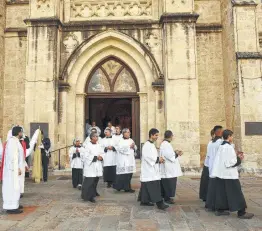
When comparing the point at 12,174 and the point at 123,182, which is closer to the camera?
the point at 12,174

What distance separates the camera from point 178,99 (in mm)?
11273

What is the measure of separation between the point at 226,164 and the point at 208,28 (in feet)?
28.9

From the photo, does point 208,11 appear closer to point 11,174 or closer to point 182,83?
point 182,83

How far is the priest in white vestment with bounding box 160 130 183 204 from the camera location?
704 cm

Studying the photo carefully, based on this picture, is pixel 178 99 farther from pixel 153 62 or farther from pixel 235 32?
pixel 235 32

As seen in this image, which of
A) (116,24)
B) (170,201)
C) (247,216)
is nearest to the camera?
(247,216)

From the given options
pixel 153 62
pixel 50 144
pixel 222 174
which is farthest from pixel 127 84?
pixel 222 174

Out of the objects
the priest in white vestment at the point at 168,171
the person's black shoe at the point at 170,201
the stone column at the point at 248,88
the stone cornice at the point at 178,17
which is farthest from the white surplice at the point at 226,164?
the stone cornice at the point at 178,17

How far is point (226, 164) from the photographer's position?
5.75 m

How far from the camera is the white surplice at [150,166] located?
6.66 metres

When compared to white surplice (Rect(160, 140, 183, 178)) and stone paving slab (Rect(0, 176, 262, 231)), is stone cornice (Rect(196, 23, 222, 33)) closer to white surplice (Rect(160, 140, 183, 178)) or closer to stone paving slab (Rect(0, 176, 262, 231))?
stone paving slab (Rect(0, 176, 262, 231))

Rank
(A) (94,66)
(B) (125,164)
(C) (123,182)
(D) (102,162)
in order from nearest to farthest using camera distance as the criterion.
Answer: (D) (102,162) → (C) (123,182) → (B) (125,164) → (A) (94,66)

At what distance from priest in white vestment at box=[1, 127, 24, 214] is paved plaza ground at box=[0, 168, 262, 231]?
25 centimetres

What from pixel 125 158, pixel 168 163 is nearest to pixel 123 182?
pixel 125 158
